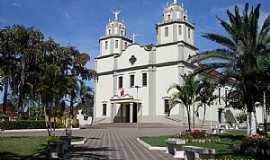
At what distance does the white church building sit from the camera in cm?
5553

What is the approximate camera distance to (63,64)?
26.7 meters

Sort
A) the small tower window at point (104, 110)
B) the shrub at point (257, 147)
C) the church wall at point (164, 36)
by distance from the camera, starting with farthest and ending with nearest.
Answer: the small tower window at point (104, 110) < the church wall at point (164, 36) < the shrub at point (257, 147)

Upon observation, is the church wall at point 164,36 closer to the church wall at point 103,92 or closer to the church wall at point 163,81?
the church wall at point 163,81

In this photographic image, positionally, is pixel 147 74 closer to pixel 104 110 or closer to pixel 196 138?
pixel 104 110

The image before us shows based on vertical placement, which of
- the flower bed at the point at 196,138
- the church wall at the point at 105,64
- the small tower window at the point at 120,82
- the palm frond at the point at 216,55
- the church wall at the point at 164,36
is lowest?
the flower bed at the point at 196,138

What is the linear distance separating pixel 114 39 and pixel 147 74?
36.0 ft

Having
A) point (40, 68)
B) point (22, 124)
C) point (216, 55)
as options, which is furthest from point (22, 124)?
point (216, 55)

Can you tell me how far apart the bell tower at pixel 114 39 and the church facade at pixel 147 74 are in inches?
6.5

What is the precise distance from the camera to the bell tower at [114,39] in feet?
215

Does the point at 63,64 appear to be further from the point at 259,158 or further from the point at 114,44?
the point at 114,44

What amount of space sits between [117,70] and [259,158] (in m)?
49.2

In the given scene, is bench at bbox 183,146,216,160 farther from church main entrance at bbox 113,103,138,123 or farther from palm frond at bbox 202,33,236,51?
church main entrance at bbox 113,103,138,123

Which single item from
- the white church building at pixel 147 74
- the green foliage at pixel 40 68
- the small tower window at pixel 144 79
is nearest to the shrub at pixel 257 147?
the green foliage at pixel 40 68

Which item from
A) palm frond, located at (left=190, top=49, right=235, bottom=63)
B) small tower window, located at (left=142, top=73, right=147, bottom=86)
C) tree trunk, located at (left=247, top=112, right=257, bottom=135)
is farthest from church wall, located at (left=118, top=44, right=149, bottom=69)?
palm frond, located at (left=190, top=49, right=235, bottom=63)
